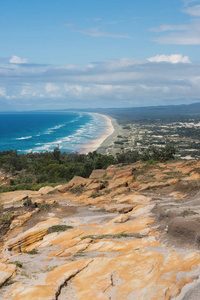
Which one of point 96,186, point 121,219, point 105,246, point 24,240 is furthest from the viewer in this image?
point 96,186

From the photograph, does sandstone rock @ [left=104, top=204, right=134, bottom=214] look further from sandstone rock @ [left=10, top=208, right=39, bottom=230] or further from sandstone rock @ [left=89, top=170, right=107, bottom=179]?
sandstone rock @ [left=89, top=170, right=107, bottom=179]

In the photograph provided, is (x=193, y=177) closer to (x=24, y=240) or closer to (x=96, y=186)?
(x=96, y=186)

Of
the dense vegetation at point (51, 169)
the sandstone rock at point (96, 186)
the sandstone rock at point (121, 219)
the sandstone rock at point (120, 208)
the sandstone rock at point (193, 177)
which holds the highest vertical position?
the sandstone rock at point (193, 177)

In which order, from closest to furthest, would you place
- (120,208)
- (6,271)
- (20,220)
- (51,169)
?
(6,271)
(20,220)
(120,208)
(51,169)

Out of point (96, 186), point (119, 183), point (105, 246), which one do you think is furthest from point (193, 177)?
point (105, 246)

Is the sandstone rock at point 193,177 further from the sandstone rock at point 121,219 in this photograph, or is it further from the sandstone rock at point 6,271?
the sandstone rock at point 6,271

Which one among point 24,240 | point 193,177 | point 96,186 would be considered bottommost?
point 24,240

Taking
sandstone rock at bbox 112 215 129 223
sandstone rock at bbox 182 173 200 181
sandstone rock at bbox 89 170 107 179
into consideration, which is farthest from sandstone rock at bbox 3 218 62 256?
sandstone rock at bbox 89 170 107 179

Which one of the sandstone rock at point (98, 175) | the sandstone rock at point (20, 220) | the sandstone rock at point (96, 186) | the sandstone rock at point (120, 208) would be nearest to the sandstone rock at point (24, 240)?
the sandstone rock at point (20, 220)

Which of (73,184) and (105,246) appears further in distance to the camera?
(73,184)

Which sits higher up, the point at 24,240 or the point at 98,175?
the point at 98,175
